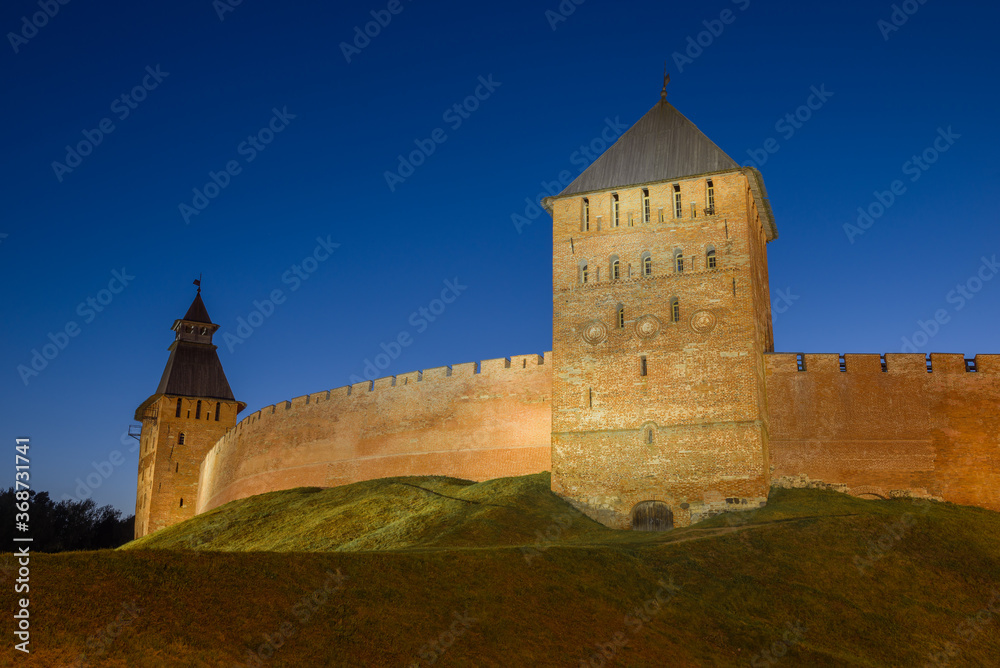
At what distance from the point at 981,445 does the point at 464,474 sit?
1598 centimetres

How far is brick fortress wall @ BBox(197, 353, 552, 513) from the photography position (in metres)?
29.1

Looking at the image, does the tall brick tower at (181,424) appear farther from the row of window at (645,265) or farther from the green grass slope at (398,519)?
the row of window at (645,265)

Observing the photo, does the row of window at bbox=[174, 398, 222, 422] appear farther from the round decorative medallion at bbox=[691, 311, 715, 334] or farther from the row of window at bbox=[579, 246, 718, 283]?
the round decorative medallion at bbox=[691, 311, 715, 334]

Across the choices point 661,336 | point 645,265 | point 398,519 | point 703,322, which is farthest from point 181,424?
point 703,322

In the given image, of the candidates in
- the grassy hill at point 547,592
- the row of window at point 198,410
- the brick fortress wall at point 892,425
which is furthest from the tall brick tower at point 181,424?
the brick fortress wall at point 892,425

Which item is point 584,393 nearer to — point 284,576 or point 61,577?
point 284,576

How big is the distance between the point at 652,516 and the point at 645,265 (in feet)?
24.4

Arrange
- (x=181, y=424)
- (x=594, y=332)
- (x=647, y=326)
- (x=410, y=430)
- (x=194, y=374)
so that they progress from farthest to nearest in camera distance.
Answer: (x=194, y=374), (x=181, y=424), (x=410, y=430), (x=594, y=332), (x=647, y=326)

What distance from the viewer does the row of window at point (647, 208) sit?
25.5 meters

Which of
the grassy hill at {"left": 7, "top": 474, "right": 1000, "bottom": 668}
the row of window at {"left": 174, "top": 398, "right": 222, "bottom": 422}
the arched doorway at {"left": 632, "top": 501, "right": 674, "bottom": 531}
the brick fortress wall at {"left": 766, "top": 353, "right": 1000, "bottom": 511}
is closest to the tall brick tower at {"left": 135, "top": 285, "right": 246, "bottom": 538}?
the row of window at {"left": 174, "top": 398, "right": 222, "bottom": 422}

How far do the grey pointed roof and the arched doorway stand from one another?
9886 millimetres

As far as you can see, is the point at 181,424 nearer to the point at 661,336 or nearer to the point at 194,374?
the point at 194,374

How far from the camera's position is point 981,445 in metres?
23.4

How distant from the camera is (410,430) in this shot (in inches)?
1259
